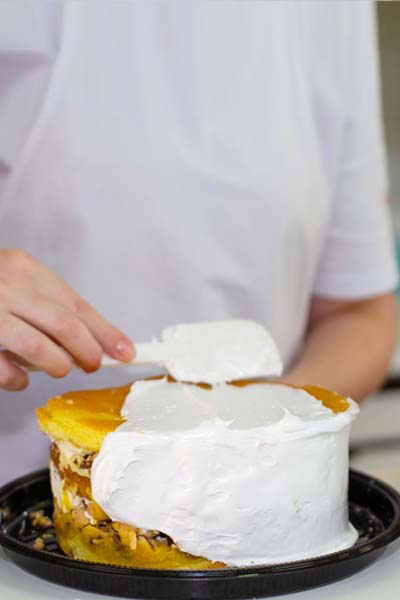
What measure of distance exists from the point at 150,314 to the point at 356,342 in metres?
0.31

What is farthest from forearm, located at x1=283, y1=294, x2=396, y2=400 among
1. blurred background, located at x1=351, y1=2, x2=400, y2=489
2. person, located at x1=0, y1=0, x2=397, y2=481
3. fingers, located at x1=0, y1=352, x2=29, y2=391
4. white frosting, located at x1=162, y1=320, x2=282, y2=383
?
fingers, located at x1=0, y1=352, x2=29, y2=391

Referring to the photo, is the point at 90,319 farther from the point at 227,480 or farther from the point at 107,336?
the point at 227,480

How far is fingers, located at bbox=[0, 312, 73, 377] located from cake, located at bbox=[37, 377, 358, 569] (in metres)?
0.06

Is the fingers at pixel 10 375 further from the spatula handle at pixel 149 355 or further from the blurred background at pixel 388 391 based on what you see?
the blurred background at pixel 388 391

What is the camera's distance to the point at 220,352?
0.81 m

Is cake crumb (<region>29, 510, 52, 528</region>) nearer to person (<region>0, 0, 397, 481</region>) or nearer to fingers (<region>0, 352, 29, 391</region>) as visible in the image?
fingers (<region>0, 352, 29, 391</region>)

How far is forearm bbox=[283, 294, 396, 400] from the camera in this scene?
1200 millimetres

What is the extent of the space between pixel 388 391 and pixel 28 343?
1298mm

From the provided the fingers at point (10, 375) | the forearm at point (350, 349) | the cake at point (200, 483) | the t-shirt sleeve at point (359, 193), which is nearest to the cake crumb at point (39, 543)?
the cake at point (200, 483)

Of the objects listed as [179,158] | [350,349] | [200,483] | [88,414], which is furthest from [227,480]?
[350,349]

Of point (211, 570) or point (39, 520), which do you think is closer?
point (211, 570)

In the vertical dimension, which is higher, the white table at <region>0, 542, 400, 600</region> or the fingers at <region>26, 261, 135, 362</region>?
the fingers at <region>26, 261, 135, 362</region>

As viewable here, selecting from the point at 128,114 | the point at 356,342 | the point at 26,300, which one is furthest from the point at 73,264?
the point at 356,342

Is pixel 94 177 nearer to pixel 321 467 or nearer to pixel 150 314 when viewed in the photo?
pixel 150 314
